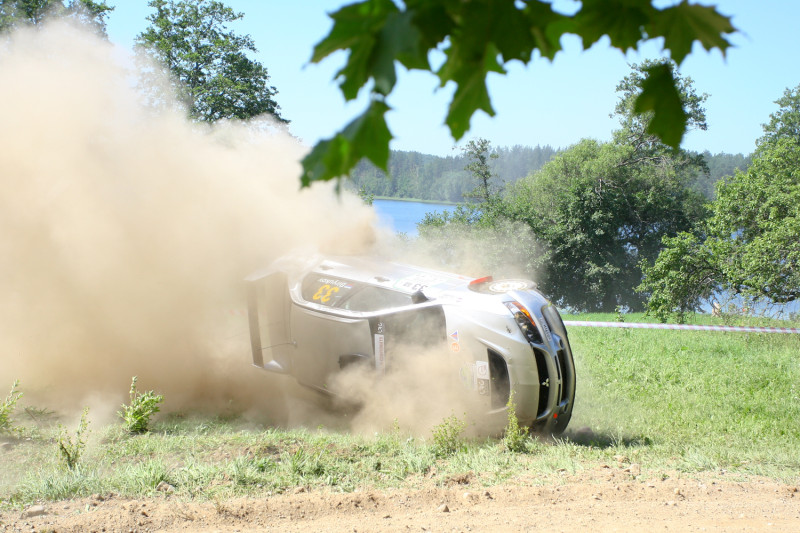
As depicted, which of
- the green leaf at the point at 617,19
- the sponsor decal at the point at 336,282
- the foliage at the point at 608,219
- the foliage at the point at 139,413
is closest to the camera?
the green leaf at the point at 617,19

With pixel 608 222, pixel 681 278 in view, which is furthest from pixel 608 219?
pixel 681 278

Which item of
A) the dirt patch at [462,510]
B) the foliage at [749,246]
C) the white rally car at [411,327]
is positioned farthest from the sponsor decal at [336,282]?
the foliage at [749,246]

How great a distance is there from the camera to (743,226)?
84.7 feet

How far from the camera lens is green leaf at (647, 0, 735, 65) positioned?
6.61 feet

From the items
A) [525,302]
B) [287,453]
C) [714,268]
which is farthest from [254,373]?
[714,268]

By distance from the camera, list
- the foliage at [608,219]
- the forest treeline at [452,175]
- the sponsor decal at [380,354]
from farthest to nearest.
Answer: the forest treeline at [452,175] < the foliage at [608,219] < the sponsor decal at [380,354]

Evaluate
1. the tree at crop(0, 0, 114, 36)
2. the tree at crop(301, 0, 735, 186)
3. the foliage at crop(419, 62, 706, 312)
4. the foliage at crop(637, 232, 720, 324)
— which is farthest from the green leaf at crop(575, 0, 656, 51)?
the foliage at crop(419, 62, 706, 312)

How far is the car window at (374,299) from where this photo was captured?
7469mm

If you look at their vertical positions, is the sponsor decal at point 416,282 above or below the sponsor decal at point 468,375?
above

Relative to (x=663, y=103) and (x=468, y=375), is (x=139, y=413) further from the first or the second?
(x=663, y=103)

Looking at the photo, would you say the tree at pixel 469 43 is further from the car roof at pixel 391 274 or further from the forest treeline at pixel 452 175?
the forest treeline at pixel 452 175

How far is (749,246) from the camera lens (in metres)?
22.3

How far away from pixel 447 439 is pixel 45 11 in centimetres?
3214

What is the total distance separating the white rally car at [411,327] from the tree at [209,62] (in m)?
26.1
